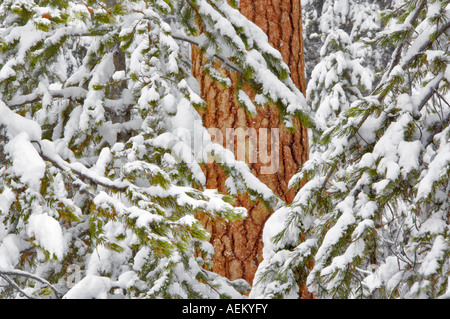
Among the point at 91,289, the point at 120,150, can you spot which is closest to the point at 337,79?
the point at 120,150

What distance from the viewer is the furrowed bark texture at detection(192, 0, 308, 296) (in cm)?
353

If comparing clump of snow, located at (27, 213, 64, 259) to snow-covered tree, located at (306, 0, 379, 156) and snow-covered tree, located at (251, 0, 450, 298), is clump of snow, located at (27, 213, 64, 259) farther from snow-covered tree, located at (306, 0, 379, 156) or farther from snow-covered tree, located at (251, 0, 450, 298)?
snow-covered tree, located at (306, 0, 379, 156)

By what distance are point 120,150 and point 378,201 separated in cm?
153

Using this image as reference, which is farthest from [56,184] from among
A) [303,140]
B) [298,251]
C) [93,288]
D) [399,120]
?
[303,140]

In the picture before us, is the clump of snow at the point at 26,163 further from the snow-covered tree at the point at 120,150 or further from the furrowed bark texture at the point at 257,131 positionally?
the furrowed bark texture at the point at 257,131

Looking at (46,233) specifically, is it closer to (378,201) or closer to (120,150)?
(120,150)

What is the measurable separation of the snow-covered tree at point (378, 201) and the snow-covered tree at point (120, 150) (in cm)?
42

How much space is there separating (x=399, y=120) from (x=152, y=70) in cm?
139

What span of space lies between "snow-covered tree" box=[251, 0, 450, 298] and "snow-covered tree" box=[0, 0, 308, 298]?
420 millimetres

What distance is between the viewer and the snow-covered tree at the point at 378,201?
213 cm

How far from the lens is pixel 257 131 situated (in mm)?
3602

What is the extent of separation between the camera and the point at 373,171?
2.32 metres

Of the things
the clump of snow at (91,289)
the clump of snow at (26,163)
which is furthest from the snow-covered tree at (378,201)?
the clump of snow at (26,163)
